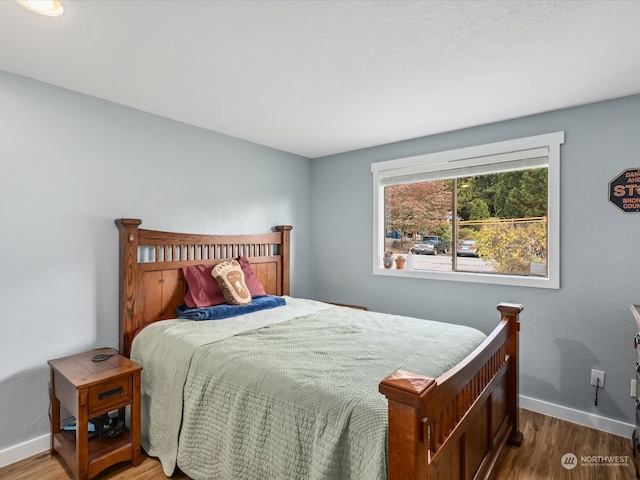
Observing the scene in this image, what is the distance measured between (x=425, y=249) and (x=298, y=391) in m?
2.50

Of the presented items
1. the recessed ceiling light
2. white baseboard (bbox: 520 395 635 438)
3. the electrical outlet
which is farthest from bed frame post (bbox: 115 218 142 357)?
the electrical outlet

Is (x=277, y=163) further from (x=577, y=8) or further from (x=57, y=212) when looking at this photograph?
(x=577, y=8)

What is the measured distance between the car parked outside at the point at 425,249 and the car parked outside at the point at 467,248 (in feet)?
0.76

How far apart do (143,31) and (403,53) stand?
1340 mm

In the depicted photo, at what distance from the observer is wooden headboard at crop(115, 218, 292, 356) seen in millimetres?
2555

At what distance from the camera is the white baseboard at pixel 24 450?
6.91ft

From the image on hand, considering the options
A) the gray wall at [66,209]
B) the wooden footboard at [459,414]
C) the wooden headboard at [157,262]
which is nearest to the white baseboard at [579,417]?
the wooden footboard at [459,414]

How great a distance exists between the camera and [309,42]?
1.79m

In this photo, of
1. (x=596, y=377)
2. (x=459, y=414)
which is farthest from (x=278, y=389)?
(x=596, y=377)

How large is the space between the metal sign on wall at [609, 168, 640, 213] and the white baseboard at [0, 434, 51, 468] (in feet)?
13.9

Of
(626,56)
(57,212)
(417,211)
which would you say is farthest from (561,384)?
(57,212)

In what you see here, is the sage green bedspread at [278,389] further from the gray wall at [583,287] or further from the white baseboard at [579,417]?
the white baseboard at [579,417]

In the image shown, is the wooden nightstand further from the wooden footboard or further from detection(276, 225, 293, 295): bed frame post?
detection(276, 225, 293, 295): bed frame post

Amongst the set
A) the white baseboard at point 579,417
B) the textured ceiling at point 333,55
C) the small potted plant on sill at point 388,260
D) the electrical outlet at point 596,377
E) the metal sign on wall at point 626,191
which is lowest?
the white baseboard at point 579,417
